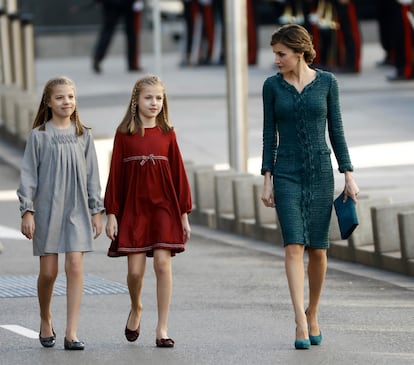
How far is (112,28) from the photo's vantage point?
32.2 metres

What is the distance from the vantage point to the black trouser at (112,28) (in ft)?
105

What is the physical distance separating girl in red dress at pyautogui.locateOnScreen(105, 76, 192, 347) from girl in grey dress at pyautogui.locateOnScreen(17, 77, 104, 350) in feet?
0.44

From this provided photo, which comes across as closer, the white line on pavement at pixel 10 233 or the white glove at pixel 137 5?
the white line on pavement at pixel 10 233

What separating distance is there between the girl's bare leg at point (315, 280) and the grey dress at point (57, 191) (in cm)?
114

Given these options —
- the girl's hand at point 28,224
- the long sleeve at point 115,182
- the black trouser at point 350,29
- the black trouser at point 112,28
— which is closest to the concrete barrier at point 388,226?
the long sleeve at point 115,182

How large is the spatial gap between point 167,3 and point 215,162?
2056cm

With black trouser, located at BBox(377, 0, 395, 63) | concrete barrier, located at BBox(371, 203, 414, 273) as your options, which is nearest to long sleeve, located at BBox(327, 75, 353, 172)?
concrete barrier, located at BBox(371, 203, 414, 273)

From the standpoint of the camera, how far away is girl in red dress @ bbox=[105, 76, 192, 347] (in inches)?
354

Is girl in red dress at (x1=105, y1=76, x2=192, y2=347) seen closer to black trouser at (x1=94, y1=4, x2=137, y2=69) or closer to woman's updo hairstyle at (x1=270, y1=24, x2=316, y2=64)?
woman's updo hairstyle at (x1=270, y1=24, x2=316, y2=64)

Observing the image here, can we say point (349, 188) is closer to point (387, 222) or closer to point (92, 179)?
point (92, 179)

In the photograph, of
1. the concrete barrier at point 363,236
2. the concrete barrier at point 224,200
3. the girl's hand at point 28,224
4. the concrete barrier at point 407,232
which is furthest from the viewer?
the concrete barrier at point 224,200

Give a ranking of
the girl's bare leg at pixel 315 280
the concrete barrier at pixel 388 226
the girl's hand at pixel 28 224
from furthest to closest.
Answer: the concrete barrier at pixel 388 226, the girl's bare leg at pixel 315 280, the girl's hand at pixel 28 224

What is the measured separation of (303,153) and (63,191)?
1.25 m

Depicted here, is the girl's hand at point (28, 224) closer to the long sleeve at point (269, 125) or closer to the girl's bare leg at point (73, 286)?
the girl's bare leg at point (73, 286)
